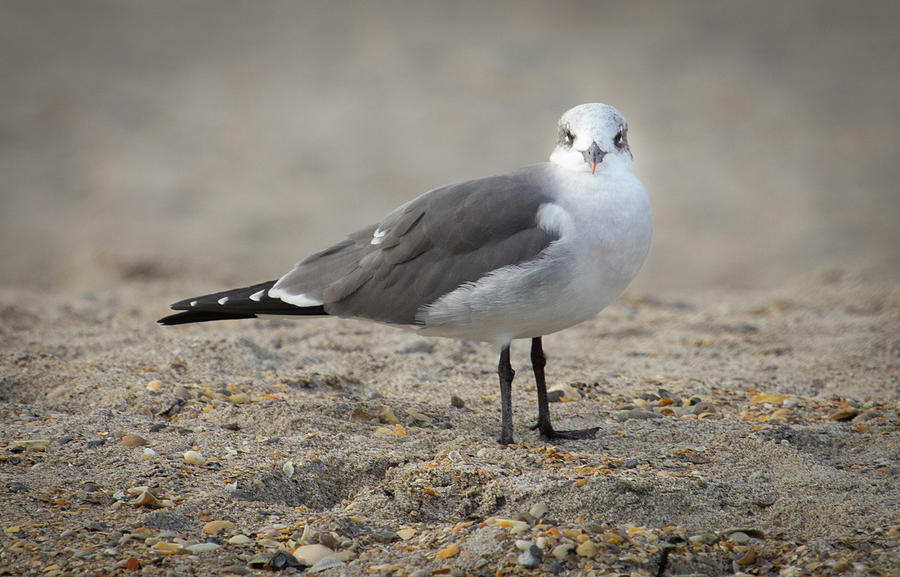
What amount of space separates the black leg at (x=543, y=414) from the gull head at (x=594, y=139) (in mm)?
838

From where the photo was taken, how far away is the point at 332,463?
367 cm

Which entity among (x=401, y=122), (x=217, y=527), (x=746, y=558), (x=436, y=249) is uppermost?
(x=401, y=122)

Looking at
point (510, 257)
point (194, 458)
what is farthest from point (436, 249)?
point (194, 458)

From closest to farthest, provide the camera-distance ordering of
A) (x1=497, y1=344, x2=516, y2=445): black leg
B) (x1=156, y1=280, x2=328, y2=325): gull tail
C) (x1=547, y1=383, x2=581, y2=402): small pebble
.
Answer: (x1=497, y1=344, x2=516, y2=445): black leg, (x1=156, y1=280, x2=328, y2=325): gull tail, (x1=547, y1=383, x2=581, y2=402): small pebble

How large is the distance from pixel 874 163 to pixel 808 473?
8.12m

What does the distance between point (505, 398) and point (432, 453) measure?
43 cm

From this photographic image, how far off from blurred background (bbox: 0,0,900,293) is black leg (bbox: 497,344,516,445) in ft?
13.1

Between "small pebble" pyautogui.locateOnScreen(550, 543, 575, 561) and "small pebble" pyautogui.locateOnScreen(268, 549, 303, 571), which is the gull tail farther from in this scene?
"small pebble" pyautogui.locateOnScreen(550, 543, 575, 561)

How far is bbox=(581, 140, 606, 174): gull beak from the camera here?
3799 millimetres

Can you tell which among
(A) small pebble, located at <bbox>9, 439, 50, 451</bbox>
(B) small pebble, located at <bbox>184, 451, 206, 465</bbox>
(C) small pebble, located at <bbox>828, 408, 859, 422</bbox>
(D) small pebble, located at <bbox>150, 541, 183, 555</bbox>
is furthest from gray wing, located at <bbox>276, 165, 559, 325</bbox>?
(C) small pebble, located at <bbox>828, 408, 859, 422</bbox>

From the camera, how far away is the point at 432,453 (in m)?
3.83

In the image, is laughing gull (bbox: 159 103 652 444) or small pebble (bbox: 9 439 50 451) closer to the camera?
small pebble (bbox: 9 439 50 451)

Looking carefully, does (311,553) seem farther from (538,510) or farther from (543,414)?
(543,414)

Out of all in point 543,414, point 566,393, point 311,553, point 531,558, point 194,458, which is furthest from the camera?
point 566,393
